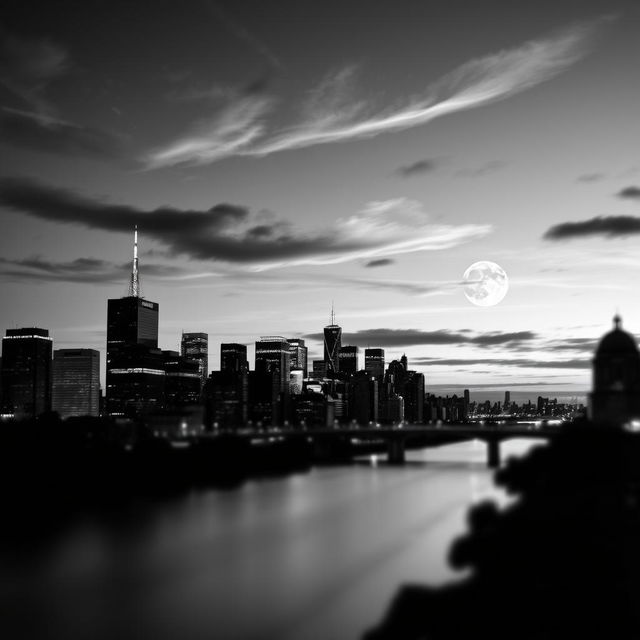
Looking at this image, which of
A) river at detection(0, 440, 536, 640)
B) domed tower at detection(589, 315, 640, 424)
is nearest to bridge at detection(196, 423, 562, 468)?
domed tower at detection(589, 315, 640, 424)

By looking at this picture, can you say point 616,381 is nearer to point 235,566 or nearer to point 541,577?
point 235,566

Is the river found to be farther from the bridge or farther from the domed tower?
the bridge

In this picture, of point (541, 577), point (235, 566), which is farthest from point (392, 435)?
point (541, 577)

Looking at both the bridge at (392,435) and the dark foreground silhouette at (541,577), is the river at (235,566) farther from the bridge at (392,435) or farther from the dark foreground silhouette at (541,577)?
the bridge at (392,435)

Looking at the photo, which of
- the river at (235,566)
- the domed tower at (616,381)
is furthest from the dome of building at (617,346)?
the river at (235,566)

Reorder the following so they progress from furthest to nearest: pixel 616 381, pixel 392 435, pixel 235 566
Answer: pixel 392 435, pixel 616 381, pixel 235 566

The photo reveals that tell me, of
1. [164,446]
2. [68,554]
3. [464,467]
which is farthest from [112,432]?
[68,554]

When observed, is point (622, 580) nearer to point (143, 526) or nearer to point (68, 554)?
point (68, 554)
